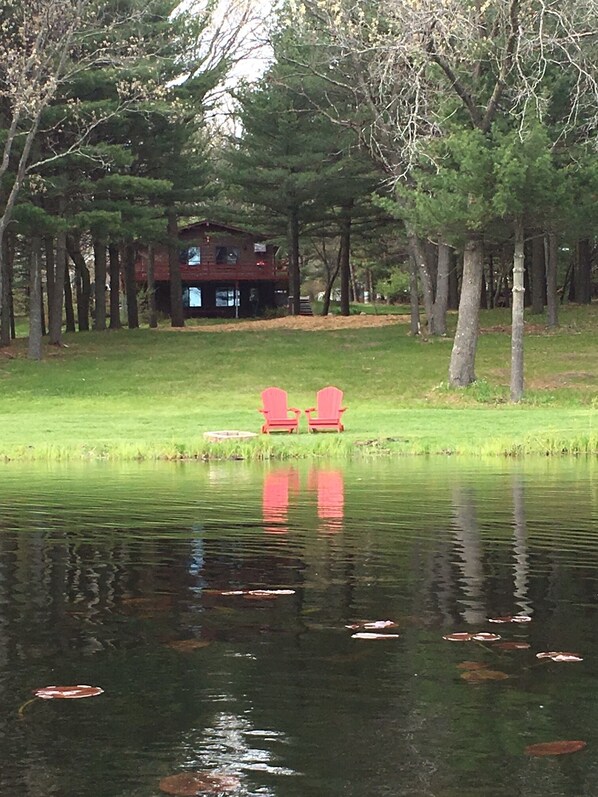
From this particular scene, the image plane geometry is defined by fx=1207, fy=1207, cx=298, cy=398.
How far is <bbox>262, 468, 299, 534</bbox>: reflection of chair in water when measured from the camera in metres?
12.7

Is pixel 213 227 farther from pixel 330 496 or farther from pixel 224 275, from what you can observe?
pixel 330 496

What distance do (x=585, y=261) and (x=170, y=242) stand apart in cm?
1819

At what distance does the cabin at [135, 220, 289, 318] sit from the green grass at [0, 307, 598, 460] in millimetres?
17805

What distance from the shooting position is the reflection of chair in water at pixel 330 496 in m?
12.9

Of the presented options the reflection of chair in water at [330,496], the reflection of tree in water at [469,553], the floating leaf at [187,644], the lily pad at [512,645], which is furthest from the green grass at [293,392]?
the lily pad at [512,645]

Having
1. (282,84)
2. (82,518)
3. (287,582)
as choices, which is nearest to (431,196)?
(282,84)

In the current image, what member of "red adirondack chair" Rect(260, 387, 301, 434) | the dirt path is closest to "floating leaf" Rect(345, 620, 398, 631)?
"red adirondack chair" Rect(260, 387, 301, 434)

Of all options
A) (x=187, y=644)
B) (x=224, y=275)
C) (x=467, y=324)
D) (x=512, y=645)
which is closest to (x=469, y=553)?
(x=512, y=645)

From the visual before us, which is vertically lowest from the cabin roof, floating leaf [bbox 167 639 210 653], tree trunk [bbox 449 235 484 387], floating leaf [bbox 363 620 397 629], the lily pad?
floating leaf [bbox 363 620 397 629]

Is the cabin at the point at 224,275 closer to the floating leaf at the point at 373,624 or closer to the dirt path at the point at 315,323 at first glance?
the dirt path at the point at 315,323

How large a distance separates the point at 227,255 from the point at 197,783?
63682 millimetres

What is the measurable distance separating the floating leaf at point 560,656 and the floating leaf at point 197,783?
99.2 inches

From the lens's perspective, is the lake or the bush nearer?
the lake

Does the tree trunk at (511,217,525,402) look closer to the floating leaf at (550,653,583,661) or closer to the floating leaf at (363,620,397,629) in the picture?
the floating leaf at (363,620,397,629)
